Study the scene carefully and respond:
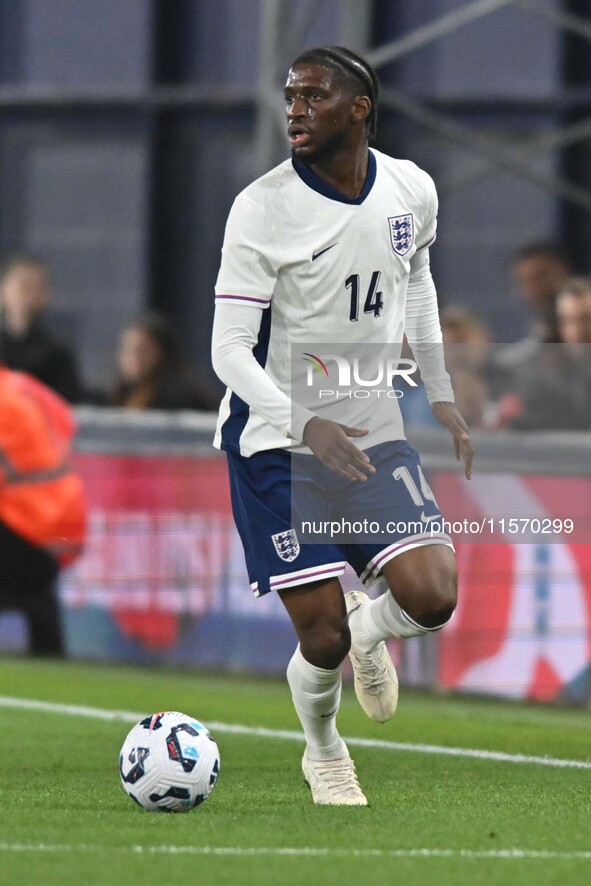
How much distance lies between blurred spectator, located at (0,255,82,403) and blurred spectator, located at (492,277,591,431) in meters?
4.05

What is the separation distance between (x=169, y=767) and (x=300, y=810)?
1.61ft

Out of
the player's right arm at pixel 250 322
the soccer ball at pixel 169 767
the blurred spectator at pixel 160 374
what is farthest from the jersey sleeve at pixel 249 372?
the blurred spectator at pixel 160 374

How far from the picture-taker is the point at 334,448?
21.2ft

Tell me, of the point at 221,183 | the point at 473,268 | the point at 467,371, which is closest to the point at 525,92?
the point at 473,268

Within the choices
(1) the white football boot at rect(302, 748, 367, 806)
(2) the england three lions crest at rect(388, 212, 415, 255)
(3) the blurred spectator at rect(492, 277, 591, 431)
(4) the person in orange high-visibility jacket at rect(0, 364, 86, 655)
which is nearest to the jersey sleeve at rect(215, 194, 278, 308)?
(2) the england three lions crest at rect(388, 212, 415, 255)

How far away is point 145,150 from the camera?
20.3 meters

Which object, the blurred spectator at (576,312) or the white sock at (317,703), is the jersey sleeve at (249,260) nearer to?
the white sock at (317,703)

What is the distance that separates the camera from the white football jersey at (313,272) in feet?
21.8

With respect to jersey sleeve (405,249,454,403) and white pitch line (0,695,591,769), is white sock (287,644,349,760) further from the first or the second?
white pitch line (0,695,591,769)

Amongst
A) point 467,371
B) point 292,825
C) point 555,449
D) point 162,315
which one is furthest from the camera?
point 162,315

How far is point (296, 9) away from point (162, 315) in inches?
131

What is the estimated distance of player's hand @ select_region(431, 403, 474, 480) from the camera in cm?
719

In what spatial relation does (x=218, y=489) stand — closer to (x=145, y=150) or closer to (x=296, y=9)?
(x=296, y=9)

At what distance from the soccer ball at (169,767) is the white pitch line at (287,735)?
1961 millimetres
